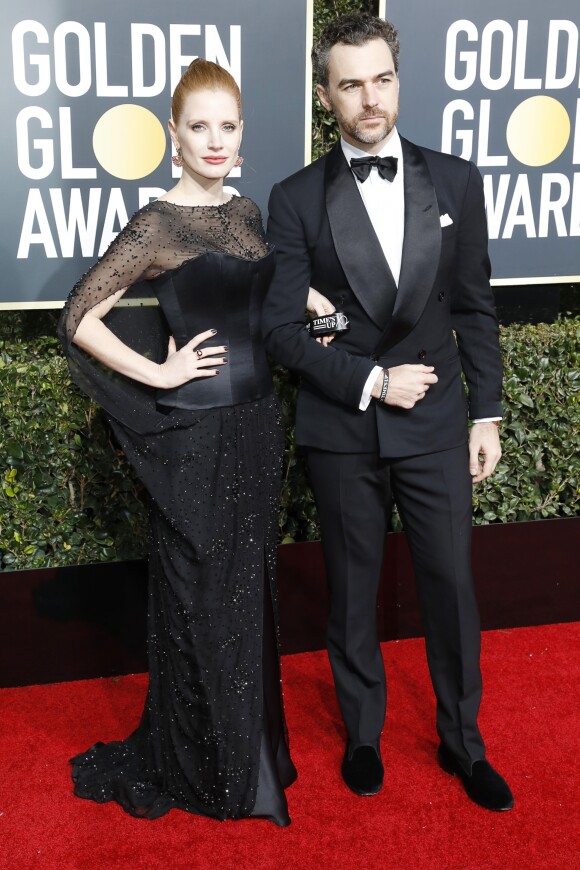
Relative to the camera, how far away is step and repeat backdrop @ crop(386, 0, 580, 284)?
352cm

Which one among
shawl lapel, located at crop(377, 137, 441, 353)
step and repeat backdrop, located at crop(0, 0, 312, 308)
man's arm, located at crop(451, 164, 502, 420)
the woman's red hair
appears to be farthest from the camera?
step and repeat backdrop, located at crop(0, 0, 312, 308)

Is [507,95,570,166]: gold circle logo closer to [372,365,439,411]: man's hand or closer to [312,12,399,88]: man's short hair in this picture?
[312,12,399,88]: man's short hair

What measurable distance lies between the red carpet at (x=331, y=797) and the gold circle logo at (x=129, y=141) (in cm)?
185

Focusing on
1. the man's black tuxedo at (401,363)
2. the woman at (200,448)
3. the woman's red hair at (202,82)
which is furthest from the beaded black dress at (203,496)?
the woman's red hair at (202,82)

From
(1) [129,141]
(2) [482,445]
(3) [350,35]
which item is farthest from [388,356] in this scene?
(1) [129,141]

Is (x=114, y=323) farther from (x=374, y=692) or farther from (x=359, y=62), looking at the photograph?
(x=374, y=692)

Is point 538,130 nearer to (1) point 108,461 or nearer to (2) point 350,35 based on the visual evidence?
(2) point 350,35

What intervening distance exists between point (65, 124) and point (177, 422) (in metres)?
1.37

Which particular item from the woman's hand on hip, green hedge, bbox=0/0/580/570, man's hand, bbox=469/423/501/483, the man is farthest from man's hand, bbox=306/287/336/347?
green hedge, bbox=0/0/580/570

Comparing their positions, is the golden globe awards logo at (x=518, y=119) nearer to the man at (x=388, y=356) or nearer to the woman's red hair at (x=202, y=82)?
the man at (x=388, y=356)

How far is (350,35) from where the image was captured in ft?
7.99

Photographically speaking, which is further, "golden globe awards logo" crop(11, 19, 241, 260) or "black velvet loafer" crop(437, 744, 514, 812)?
"golden globe awards logo" crop(11, 19, 241, 260)

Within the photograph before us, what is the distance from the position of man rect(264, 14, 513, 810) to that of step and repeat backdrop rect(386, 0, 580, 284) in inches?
40.9

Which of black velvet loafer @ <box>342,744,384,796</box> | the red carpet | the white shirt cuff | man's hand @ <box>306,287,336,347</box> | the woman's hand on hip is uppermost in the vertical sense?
man's hand @ <box>306,287,336,347</box>
